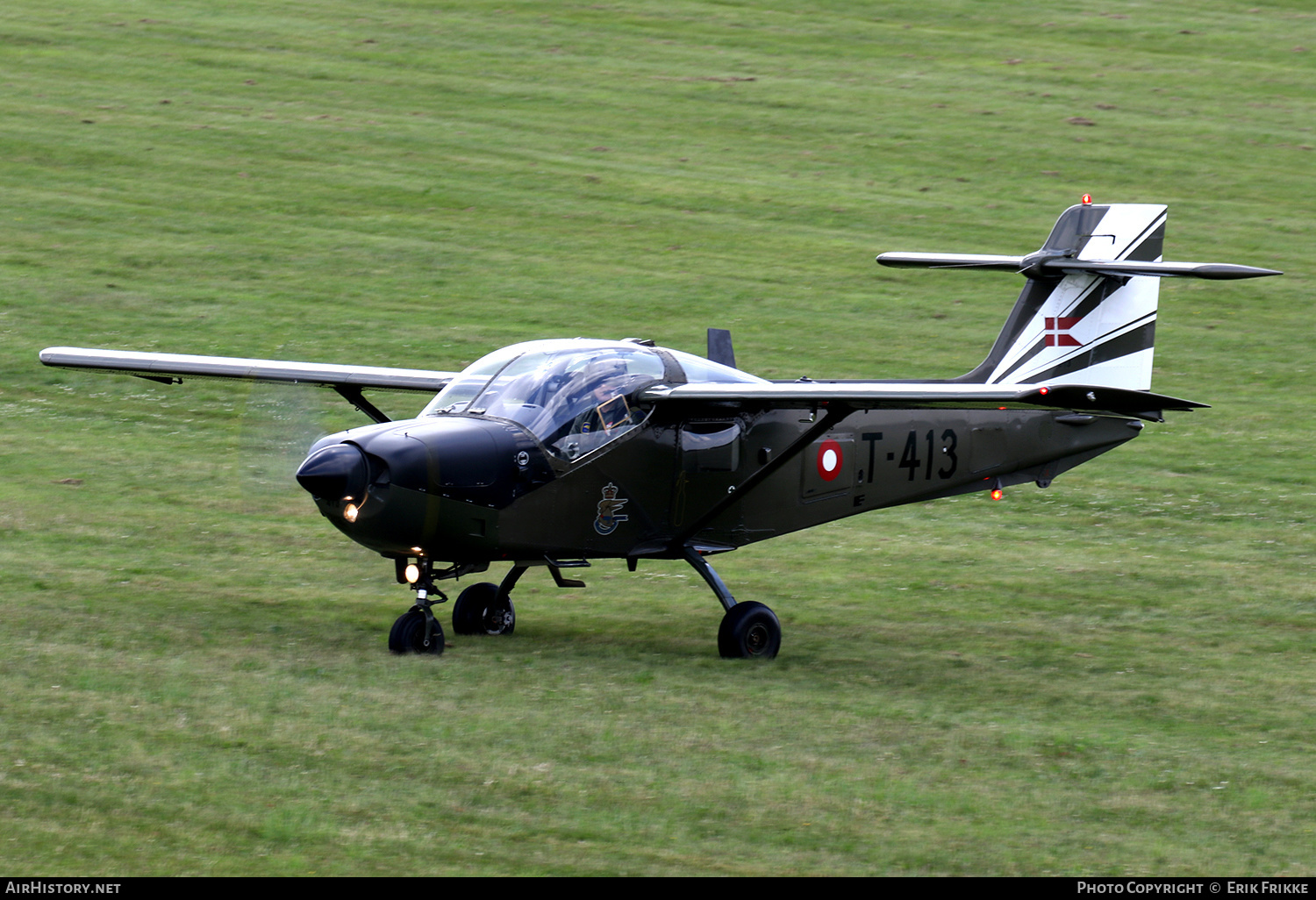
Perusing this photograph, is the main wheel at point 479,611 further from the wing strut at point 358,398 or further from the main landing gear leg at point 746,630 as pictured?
the wing strut at point 358,398

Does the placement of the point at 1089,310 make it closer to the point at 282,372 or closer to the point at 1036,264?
the point at 1036,264

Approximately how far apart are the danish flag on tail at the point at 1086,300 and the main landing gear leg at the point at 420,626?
23.2 feet

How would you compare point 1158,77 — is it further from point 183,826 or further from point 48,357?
point 183,826

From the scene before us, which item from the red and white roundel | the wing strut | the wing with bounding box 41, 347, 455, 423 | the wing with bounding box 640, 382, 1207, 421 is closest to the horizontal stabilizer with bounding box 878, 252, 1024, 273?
the red and white roundel

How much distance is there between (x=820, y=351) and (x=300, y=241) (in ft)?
40.2

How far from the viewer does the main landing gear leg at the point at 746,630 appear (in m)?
13.9

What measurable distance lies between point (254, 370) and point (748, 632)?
6.00 meters

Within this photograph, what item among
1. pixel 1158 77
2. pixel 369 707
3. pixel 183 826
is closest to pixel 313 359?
pixel 369 707

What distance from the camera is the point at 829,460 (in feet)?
50.0

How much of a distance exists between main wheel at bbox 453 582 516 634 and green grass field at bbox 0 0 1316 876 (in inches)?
24.6

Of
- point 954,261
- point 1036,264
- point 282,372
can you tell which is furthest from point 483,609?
point 1036,264

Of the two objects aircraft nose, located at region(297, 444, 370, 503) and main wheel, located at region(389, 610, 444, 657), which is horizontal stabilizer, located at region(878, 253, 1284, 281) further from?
aircraft nose, located at region(297, 444, 370, 503)

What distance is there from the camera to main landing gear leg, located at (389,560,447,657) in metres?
12.8

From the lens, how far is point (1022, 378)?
677 inches
